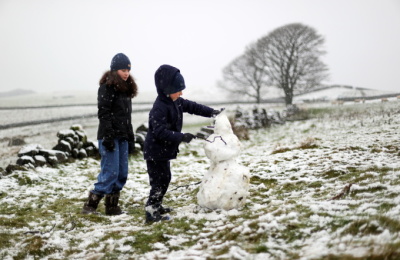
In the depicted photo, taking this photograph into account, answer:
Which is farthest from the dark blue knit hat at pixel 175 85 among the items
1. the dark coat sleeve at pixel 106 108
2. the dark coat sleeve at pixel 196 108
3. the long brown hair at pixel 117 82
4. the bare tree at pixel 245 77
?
the bare tree at pixel 245 77

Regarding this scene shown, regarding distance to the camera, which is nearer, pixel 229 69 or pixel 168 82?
pixel 168 82

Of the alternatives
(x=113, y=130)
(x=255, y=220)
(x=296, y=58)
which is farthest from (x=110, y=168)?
(x=296, y=58)

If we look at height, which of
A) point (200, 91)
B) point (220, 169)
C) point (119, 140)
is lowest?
point (220, 169)

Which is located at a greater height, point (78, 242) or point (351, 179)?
point (351, 179)

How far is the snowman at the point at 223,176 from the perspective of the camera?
4.17 metres

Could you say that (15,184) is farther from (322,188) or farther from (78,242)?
(322,188)

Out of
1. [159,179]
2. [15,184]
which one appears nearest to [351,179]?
[159,179]

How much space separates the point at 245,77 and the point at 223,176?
32.5 metres

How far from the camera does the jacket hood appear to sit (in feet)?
13.9

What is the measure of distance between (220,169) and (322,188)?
1.72 meters

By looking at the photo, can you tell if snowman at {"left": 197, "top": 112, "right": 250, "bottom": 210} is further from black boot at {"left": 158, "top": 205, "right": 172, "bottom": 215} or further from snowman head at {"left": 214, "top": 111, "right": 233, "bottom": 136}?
black boot at {"left": 158, "top": 205, "right": 172, "bottom": 215}

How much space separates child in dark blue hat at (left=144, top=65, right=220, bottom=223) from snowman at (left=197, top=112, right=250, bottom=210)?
0.50 metres

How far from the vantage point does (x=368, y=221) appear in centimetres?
280

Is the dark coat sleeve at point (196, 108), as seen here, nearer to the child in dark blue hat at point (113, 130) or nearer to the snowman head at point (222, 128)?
the snowman head at point (222, 128)
